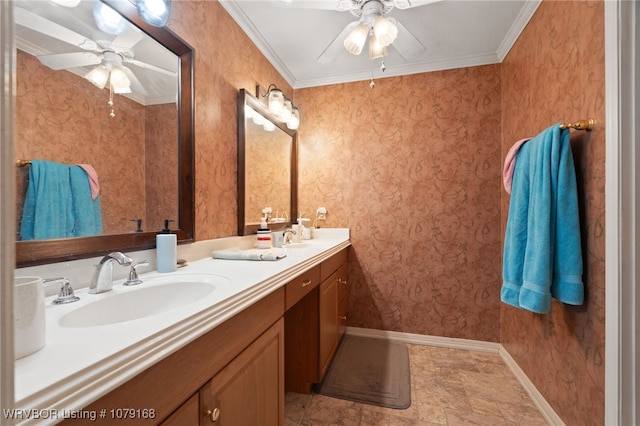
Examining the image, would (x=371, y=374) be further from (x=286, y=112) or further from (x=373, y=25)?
(x=373, y=25)

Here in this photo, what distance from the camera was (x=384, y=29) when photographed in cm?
129

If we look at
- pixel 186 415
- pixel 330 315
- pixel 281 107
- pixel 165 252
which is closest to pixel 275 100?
pixel 281 107

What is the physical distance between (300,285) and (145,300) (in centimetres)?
59

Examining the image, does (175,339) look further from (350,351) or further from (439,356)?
(439,356)

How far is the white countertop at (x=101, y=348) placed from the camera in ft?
1.07

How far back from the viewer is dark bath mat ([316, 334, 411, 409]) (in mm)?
1487

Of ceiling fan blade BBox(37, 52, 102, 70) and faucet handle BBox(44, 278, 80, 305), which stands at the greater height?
ceiling fan blade BBox(37, 52, 102, 70)

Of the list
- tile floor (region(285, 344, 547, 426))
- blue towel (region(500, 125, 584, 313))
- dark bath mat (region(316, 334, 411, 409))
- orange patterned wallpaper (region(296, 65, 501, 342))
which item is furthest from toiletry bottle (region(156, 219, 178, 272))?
blue towel (region(500, 125, 584, 313))

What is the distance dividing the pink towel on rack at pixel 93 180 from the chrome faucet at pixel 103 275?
221 millimetres

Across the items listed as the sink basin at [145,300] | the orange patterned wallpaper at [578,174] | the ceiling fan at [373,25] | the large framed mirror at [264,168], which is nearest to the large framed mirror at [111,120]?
the sink basin at [145,300]

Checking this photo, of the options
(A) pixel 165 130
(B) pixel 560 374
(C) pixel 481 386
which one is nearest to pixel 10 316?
(A) pixel 165 130

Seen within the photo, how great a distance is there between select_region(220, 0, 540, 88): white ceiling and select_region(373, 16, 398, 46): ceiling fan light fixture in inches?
9.1

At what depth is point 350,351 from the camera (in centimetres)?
197

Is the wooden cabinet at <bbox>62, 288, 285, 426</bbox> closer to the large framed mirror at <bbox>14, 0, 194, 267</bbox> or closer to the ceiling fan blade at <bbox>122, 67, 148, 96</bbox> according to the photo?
the large framed mirror at <bbox>14, 0, 194, 267</bbox>
